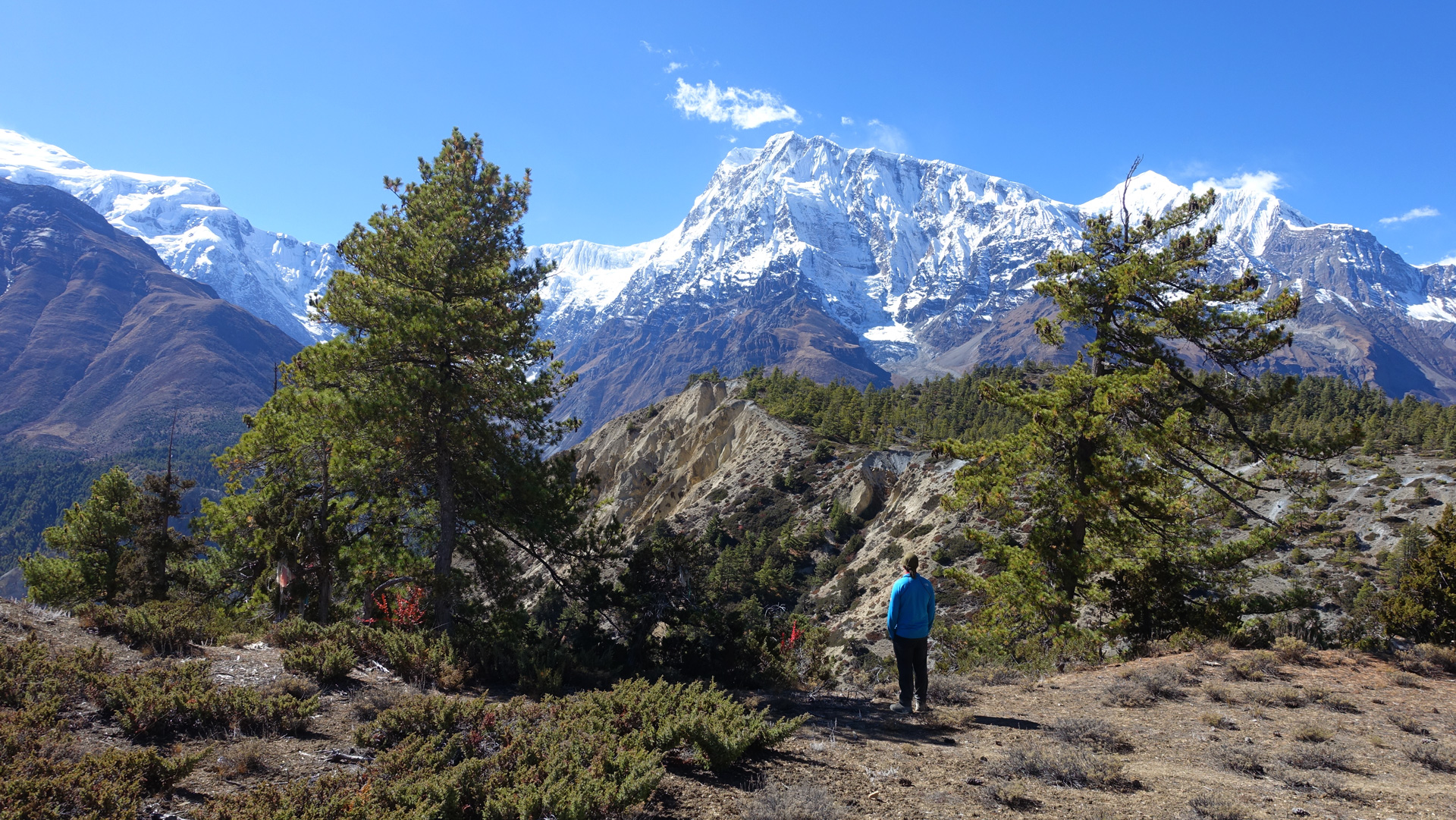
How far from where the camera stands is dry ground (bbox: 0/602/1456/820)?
16.3 ft

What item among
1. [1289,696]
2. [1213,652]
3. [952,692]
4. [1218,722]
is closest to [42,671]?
[952,692]

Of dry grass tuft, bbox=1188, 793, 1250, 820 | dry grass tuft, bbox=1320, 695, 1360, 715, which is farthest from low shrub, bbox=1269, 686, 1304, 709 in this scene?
dry grass tuft, bbox=1188, 793, 1250, 820

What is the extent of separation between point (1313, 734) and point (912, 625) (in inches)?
158

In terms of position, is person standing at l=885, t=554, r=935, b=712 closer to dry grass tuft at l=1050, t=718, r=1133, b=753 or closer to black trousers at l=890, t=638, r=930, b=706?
black trousers at l=890, t=638, r=930, b=706

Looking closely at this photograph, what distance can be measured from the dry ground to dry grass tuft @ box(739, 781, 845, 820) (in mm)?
18

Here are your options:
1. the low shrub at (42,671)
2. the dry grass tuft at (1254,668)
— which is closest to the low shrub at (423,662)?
the low shrub at (42,671)

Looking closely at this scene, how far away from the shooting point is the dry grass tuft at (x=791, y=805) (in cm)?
447

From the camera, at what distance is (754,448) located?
53.7 metres

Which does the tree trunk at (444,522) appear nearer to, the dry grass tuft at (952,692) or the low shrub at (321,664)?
the low shrub at (321,664)

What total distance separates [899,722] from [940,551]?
21752 millimetres

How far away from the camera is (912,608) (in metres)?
8.12

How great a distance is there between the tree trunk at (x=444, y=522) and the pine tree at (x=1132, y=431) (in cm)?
938

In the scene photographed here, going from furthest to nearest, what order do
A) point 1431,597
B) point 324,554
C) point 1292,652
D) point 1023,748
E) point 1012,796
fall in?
point 324,554
point 1431,597
point 1292,652
point 1023,748
point 1012,796

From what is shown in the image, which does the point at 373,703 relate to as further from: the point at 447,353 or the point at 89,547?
the point at 89,547
